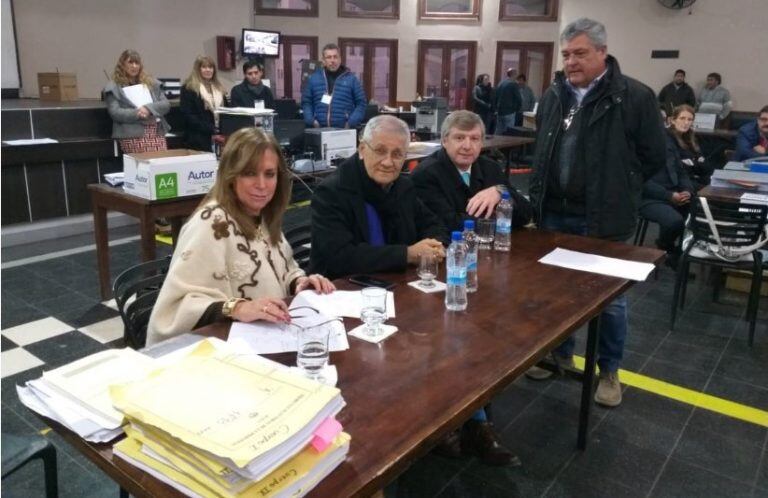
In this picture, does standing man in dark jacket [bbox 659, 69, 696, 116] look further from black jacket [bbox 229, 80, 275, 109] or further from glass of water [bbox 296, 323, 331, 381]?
glass of water [bbox 296, 323, 331, 381]

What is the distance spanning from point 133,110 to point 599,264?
429 cm

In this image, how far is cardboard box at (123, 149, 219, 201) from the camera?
335 cm

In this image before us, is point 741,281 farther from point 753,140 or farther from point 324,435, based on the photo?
point 324,435

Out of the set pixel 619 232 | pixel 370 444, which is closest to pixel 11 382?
pixel 370 444

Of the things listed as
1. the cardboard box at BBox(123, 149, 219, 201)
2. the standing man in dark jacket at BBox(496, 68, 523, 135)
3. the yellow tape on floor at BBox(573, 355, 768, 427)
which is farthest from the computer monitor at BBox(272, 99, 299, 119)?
the yellow tape on floor at BBox(573, 355, 768, 427)

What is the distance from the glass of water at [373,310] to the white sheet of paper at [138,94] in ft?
13.8

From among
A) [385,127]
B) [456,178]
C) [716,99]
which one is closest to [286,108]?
[456,178]

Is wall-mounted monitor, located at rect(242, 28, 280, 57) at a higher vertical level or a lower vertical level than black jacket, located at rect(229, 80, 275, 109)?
higher

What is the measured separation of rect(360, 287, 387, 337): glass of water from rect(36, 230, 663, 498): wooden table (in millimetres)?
40

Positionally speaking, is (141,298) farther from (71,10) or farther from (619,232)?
(71,10)

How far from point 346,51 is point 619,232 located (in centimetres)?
1026

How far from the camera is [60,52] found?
27.9ft

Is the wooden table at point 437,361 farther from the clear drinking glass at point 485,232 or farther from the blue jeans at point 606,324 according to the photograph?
the blue jeans at point 606,324

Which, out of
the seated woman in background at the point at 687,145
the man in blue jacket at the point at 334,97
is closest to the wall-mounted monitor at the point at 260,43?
the man in blue jacket at the point at 334,97
